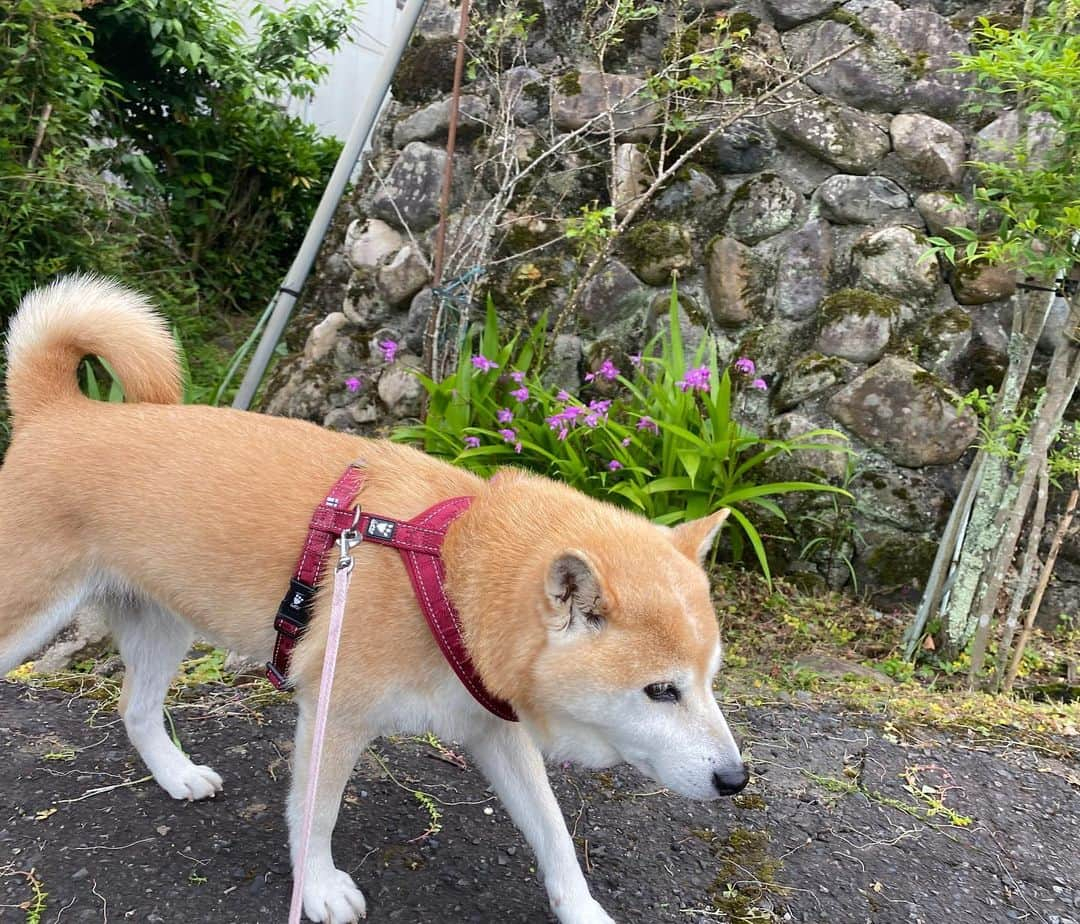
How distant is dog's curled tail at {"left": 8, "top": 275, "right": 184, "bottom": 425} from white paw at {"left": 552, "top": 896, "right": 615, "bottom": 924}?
201cm

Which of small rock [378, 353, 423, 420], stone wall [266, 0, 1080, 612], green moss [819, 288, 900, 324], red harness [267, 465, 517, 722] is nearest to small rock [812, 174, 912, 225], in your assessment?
stone wall [266, 0, 1080, 612]

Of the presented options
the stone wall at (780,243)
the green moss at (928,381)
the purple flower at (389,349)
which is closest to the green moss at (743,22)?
the stone wall at (780,243)

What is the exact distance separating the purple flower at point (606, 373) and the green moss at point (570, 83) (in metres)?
1.64

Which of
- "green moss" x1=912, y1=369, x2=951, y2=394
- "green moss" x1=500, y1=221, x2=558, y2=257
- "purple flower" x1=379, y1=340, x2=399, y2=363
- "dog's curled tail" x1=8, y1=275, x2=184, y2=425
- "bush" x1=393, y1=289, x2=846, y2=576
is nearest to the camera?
"dog's curled tail" x1=8, y1=275, x2=184, y2=425

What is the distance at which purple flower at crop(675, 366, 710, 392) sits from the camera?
4.13 metres

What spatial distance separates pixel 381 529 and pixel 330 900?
991 mm

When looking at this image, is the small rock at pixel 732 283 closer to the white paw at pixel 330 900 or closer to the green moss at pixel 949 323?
the green moss at pixel 949 323

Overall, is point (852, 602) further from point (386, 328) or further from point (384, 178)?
point (384, 178)

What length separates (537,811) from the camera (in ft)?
7.34

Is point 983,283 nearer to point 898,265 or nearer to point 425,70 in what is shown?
point 898,265

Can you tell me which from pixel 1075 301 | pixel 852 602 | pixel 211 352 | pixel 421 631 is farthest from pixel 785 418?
pixel 211 352

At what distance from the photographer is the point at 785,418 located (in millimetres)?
4414

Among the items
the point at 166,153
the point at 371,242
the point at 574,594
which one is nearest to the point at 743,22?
the point at 371,242

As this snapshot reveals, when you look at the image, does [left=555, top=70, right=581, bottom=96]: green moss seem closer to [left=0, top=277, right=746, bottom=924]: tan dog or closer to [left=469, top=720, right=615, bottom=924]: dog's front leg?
[left=0, top=277, right=746, bottom=924]: tan dog
